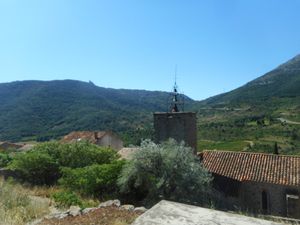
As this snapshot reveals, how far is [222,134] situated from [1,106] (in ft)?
423

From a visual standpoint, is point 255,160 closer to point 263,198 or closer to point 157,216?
point 263,198

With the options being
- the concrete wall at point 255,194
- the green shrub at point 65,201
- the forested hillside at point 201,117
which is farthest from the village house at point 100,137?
the green shrub at point 65,201

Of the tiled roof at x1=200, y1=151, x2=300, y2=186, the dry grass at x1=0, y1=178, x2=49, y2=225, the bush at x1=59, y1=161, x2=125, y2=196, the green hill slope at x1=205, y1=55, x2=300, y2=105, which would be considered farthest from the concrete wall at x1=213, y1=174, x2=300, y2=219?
the green hill slope at x1=205, y1=55, x2=300, y2=105

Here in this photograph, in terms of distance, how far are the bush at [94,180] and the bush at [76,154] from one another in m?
2.55

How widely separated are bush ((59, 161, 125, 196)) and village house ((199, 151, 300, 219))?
12.5 m

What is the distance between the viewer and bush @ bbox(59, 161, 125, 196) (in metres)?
12.8

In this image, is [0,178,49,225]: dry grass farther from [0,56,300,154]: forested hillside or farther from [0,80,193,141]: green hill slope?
[0,80,193,141]: green hill slope

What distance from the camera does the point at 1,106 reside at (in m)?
175

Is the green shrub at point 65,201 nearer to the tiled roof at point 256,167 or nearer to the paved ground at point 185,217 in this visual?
the paved ground at point 185,217

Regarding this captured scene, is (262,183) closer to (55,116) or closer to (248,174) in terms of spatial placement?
(248,174)

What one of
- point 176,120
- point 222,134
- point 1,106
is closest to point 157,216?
point 176,120

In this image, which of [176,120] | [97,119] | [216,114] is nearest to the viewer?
[176,120]

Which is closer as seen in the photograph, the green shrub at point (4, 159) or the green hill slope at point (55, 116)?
the green shrub at point (4, 159)

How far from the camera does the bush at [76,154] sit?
54.2ft
